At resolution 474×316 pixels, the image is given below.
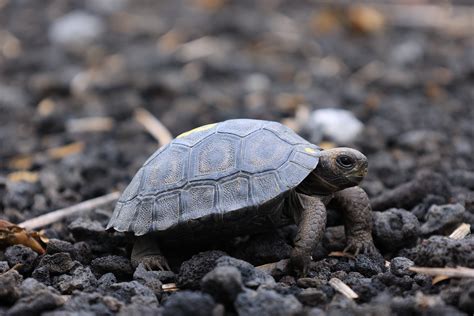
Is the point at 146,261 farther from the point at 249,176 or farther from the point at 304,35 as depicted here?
the point at 304,35

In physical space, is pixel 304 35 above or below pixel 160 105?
above

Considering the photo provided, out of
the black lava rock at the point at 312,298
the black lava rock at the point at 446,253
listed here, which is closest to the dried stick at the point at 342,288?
the black lava rock at the point at 312,298

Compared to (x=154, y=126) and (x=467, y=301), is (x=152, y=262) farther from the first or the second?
(x=154, y=126)

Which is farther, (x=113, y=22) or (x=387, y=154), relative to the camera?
(x=113, y=22)

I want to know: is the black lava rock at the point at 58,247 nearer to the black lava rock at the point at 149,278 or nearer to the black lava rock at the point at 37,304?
the black lava rock at the point at 149,278

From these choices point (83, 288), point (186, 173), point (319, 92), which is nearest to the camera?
point (83, 288)

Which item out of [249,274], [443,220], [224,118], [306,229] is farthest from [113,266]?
[224,118]

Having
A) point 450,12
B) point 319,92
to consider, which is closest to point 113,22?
point 319,92
